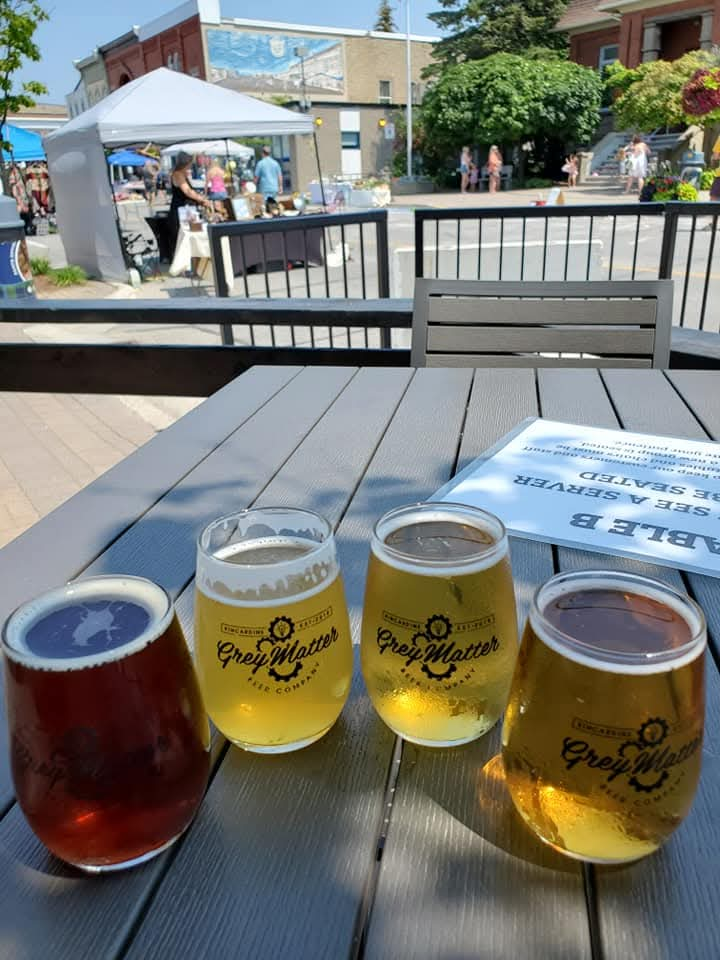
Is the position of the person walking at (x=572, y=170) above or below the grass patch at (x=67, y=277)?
above

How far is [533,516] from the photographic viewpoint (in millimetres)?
1073

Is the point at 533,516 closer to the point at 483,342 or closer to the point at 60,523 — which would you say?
the point at 60,523

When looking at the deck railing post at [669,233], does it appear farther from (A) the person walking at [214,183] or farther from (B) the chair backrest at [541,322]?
(A) the person walking at [214,183]

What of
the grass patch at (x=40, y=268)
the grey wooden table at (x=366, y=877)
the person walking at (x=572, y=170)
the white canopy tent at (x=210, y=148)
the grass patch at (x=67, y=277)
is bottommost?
the grass patch at (x=67, y=277)

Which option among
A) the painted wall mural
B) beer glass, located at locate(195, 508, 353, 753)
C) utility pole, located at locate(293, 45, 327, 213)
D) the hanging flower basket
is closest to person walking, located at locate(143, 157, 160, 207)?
utility pole, located at locate(293, 45, 327, 213)

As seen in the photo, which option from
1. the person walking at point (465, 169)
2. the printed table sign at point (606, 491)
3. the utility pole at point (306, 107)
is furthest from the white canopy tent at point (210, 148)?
the printed table sign at point (606, 491)

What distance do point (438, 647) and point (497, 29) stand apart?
130ft

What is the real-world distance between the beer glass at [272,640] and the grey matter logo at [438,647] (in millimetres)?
62

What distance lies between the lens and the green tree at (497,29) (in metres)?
33.9

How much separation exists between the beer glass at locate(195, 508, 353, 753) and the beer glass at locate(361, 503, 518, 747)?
4 centimetres

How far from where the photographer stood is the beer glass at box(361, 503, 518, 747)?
0.61m

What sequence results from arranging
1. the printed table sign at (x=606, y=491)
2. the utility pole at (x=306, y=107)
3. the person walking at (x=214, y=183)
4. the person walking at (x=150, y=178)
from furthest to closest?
the person walking at (x=150, y=178) < the person walking at (x=214, y=183) < the utility pole at (x=306, y=107) < the printed table sign at (x=606, y=491)

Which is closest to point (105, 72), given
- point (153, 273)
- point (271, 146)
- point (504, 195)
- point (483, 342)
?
point (271, 146)

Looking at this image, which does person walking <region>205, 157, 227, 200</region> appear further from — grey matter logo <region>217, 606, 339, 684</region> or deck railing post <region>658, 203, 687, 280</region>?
grey matter logo <region>217, 606, 339, 684</region>
